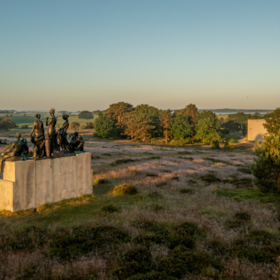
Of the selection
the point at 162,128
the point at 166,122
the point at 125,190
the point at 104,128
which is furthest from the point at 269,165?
the point at 104,128

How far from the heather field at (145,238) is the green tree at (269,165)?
97cm

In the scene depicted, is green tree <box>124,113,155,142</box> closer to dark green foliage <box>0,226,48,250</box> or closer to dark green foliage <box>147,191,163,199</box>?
dark green foliage <box>147,191,163,199</box>

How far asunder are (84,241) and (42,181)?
548cm

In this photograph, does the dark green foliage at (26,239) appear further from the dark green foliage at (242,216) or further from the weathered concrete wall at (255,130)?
the weathered concrete wall at (255,130)

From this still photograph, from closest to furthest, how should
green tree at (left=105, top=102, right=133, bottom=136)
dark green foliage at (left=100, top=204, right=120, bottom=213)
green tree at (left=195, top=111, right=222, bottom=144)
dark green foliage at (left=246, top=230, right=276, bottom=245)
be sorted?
dark green foliage at (left=246, top=230, right=276, bottom=245), dark green foliage at (left=100, top=204, right=120, bottom=213), green tree at (left=195, top=111, right=222, bottom=144), green tree at (left=105, top=102, right=133, bottom=136)

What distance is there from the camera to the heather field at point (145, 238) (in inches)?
299

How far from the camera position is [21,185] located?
12.8 m

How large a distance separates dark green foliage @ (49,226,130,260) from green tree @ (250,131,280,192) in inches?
438

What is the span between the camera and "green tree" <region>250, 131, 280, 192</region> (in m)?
16.2

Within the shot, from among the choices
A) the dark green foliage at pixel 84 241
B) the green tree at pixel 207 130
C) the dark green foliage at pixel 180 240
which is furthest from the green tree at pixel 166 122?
the dark green foliage at pixel 84 241

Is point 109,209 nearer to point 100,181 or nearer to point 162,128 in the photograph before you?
point 100,181

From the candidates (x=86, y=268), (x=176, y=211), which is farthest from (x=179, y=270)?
(x=176, y=211)

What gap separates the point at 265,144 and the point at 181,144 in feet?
190

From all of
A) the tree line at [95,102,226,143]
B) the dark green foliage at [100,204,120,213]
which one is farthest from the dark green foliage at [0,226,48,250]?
the tree line at [95,102,226,143]
